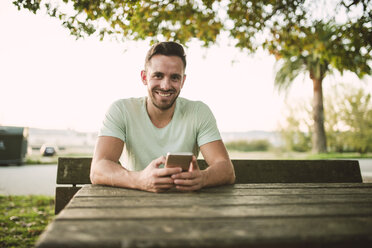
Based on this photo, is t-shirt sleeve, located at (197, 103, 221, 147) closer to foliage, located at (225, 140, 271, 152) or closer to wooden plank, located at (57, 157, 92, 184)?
wooden plank, located at (57, 157, 92, 184)

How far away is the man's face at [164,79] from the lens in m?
2.49

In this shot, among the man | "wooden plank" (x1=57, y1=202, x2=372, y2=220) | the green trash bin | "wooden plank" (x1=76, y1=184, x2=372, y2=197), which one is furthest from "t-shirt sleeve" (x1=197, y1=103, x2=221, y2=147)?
the green trash bin

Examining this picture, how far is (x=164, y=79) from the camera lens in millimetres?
2506

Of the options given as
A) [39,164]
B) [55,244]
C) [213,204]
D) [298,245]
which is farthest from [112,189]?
[39,164]

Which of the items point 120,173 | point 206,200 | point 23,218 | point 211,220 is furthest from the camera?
point 23,218

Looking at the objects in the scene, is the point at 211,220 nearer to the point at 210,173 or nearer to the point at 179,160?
the point at 179,160

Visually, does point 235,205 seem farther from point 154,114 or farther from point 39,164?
point 39,164

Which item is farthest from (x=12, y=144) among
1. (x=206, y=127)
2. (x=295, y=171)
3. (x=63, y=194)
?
(x=295, y=171)

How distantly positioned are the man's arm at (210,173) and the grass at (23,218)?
8.13ft

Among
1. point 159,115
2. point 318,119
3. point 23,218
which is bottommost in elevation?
point 23,218

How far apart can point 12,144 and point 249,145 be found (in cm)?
2019

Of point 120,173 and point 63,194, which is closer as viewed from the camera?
point 120,173

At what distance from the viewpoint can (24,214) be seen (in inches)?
183

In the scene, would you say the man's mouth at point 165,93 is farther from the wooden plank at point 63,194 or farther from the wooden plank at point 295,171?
the wooden plank at point 63,194
